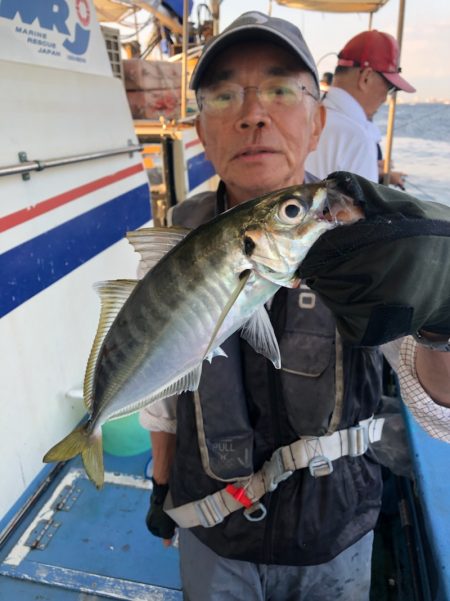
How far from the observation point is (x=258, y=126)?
141cm

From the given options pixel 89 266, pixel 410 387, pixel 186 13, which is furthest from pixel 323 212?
pixel 186 13

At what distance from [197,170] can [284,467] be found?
5.50 metres

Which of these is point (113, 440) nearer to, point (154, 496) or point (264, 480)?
point (154, 496)

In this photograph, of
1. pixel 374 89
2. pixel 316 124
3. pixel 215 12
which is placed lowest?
pixel 316 124

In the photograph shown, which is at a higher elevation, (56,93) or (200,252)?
(56,93)

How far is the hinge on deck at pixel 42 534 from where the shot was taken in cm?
226

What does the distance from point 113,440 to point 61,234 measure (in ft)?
4.25

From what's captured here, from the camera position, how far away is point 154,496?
1.86m

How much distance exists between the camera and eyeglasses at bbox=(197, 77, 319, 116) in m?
1.44

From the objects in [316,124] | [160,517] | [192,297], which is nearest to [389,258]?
[192,297]

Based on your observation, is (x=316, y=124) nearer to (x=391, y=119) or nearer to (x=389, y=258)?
(x=389, y=258)

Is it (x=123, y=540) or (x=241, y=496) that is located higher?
(x=241, y=496)

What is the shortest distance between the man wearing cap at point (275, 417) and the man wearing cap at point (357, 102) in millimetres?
1965

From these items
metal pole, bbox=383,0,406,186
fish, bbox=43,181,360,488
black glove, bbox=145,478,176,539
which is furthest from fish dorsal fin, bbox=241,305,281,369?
metal pole, bbox=383,0,406,186
